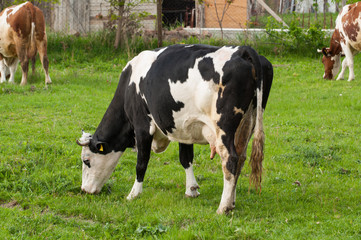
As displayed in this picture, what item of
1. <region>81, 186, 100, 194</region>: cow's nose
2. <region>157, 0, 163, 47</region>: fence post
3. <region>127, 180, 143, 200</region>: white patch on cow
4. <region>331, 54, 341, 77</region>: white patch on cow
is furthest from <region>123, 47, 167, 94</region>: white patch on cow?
<region>157, 0, 163, 47</region>: fence post

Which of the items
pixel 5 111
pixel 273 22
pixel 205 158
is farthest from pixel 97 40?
pixel 205 158

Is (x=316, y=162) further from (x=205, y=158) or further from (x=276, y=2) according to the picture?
(x=276, y=2)

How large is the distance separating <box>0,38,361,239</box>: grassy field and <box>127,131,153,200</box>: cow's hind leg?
13cm

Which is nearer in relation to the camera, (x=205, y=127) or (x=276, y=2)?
(x=205, y=127)

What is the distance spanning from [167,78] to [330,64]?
9727 millimetres

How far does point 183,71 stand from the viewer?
5.38m

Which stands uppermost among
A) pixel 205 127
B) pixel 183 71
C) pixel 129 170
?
pixel 183 71

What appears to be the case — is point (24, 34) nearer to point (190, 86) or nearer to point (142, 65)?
point (142, 65)

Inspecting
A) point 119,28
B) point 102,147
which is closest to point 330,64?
point 119,28

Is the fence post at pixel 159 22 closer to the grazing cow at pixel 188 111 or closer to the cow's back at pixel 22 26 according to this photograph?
the cow's back at pixel 22 26

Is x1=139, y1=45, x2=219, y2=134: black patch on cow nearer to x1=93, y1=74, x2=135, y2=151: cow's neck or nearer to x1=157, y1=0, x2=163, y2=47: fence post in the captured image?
x1=93, y1=74, x2=135, y2=151: cow's neck

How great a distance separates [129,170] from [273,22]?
10.9 m

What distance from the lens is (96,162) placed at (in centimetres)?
630

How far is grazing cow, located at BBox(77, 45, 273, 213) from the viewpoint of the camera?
5.02 meters
